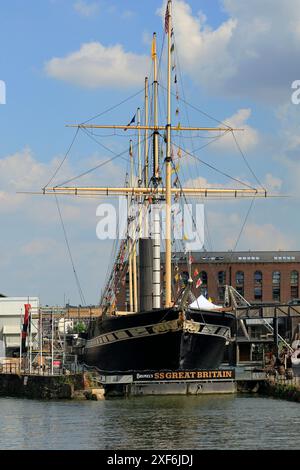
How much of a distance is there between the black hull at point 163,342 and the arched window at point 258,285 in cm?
9325

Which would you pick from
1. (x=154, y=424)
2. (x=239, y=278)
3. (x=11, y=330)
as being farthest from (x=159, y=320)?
(x=239, y=278)

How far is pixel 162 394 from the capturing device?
53594 mm

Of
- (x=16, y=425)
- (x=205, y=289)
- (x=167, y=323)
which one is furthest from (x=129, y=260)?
(x=205, y=289)

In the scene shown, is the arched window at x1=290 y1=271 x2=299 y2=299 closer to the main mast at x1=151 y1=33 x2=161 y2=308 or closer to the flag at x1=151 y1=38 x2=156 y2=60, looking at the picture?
the main mast at x1=151 y1=33 x2=161 y2=308

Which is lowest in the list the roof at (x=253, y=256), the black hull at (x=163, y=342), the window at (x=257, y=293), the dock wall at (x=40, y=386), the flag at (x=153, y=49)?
the dock wall at (x=40, y=386)

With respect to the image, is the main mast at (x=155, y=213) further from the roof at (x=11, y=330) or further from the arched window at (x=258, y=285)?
the arched window at (x=258, y=285)

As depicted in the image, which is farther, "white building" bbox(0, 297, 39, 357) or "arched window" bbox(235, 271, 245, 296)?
"arched window" bbox(235, 271, 245, 296)

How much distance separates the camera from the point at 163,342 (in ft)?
198

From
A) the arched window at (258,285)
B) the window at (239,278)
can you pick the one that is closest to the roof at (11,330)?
the window at (239,278)

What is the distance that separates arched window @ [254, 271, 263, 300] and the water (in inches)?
4208

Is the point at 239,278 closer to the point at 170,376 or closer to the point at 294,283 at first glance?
the point at 294,283

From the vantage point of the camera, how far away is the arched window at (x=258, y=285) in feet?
521

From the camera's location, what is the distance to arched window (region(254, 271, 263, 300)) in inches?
6250

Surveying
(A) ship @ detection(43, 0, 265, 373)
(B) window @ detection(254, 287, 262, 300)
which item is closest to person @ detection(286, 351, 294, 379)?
A: (A) ship @ detection(43, 0, 265, 373)
